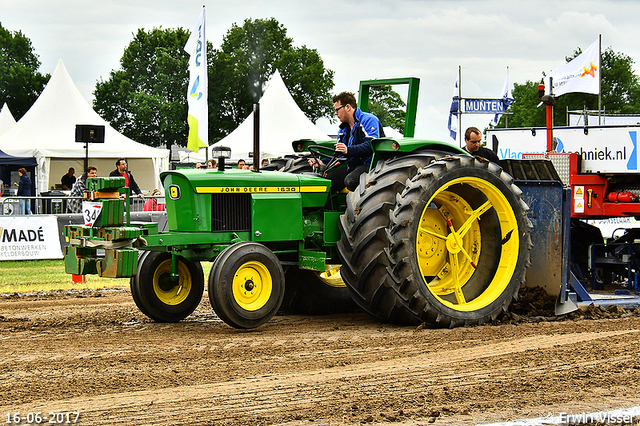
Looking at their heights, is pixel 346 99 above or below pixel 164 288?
above

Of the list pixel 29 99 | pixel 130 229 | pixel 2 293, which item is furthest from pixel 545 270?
pixel 29 99

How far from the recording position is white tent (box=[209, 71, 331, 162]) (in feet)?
89.2

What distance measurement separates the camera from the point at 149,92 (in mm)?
53438

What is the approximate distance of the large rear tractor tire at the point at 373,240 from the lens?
20.8 ft

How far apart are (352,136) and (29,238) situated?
28.9 ft

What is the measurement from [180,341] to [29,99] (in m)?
56.2

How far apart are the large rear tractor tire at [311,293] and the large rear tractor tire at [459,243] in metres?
1.00

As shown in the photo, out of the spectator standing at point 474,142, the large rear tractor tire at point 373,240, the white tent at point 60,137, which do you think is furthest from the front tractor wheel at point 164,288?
the white tent at point 60,137

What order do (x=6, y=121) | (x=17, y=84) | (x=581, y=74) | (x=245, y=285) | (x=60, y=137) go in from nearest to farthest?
(x=245, y=285), (x=581, y=74), (x=60, y=137), (x=6, y=121), (x=17, y=84)

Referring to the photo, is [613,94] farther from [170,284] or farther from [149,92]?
[170,284]

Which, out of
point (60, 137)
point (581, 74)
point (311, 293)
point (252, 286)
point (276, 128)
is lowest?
point (311, 293)

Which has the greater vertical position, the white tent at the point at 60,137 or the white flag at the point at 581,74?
the white flag at the point at 581,74

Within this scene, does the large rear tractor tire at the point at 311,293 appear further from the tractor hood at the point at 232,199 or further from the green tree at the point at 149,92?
the green tree at the point at 149,92

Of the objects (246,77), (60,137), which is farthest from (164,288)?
(246,77)
